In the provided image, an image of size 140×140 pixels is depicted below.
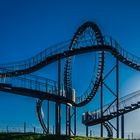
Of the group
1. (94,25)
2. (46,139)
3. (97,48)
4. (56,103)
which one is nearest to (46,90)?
(56,103)

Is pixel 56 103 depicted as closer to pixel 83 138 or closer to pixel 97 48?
pixel 97 48

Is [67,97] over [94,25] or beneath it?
beneath

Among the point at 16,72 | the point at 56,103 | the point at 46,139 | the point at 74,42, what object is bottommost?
the point at 46,139

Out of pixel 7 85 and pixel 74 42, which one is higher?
pixel 74 42

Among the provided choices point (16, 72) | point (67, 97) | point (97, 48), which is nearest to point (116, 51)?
point (97, 48)

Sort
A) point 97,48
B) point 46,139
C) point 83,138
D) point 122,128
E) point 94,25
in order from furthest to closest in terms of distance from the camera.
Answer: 1. point 94,25
2. point 122,128
3. point 97,48
4. point 83,138
5. point 46,139

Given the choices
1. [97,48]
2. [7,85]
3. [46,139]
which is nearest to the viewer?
[46,139]

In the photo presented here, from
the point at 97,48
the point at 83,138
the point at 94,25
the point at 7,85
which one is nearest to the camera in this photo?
the point at 83,138

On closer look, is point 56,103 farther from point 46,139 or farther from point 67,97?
point 46,139

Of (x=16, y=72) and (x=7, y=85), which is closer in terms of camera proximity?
(x=7, y=85)
